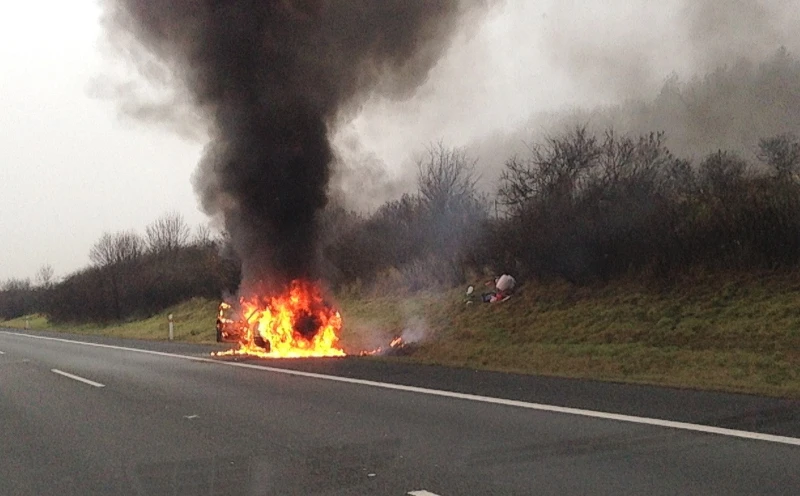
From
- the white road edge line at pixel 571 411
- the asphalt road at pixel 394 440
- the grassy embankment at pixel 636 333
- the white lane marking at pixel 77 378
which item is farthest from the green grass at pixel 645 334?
the white lane marking at pixel 77 378

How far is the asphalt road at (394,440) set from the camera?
572cm

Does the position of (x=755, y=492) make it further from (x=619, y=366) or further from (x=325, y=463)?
(x=619, y=366)

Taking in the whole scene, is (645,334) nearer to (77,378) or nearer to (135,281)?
(77,378)

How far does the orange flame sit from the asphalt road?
4939mm

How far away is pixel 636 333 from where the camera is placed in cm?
1655

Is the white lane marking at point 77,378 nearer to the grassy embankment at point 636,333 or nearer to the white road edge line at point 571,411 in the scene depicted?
the white road edge line at point 571,411

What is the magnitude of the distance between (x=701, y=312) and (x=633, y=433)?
1031 centimetres

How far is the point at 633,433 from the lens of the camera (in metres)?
7.14

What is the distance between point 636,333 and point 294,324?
7262mm

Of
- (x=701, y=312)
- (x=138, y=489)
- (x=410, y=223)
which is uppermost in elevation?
(x=410, y=223)

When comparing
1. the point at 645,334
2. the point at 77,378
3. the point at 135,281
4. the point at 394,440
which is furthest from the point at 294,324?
the point at 135,281

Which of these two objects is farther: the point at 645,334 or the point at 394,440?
the point at 645,334

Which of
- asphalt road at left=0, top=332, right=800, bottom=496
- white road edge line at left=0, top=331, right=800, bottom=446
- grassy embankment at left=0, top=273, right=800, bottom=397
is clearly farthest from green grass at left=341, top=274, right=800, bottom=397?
white road edge line at left=0, top=331, right=800, bottom=446

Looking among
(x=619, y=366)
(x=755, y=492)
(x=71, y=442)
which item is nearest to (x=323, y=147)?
(x=619, y=366)
